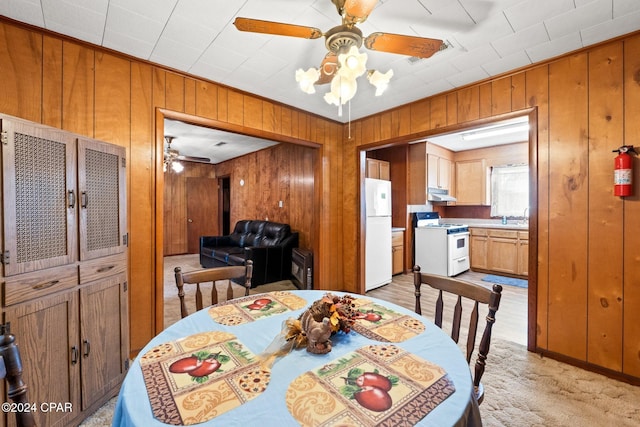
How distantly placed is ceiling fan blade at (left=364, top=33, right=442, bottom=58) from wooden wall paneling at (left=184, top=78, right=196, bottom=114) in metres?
1.87

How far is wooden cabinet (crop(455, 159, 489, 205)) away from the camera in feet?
17.7

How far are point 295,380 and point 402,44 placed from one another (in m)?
1.57

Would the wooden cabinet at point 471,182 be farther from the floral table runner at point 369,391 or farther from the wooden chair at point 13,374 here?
the wooden chair at point 13,374

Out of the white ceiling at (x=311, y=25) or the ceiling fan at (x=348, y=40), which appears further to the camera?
the white ceiling at (x=311, y=25)

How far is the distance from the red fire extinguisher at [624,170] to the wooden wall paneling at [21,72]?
409 centimetres

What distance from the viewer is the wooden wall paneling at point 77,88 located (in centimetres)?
196

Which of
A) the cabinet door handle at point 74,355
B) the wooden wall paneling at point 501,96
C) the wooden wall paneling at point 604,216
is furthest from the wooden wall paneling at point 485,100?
the cabinet door handle at point 74,355

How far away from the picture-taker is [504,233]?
483cm

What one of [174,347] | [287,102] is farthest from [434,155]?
[174,347]

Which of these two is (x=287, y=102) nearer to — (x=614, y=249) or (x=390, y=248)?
(x=390, y=248)

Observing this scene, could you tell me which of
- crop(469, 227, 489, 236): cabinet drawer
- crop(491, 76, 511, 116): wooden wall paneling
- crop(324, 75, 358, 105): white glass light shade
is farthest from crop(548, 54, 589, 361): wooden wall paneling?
crop(469, 227, 489, 236): cabinet drawer

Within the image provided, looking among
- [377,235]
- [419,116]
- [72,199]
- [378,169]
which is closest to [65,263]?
[72,199]

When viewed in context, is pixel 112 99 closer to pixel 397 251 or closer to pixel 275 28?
pixel 275 28

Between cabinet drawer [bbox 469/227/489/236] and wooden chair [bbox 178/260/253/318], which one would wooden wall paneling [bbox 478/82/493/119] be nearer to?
wooden chair [bbox 178/260/253/318]
